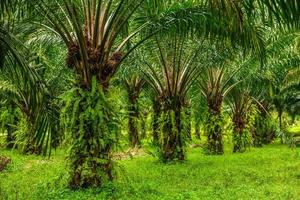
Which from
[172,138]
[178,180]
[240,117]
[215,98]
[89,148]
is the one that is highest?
[215,98]

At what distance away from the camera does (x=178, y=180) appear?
13.1m

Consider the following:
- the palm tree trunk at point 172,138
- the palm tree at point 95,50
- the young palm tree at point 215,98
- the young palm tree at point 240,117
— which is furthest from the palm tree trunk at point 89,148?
the young palm tree at point 240,117

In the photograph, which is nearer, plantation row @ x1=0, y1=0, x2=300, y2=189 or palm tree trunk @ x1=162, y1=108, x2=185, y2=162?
plantation row @ x1=0, y1=0, x2=300, y2=189

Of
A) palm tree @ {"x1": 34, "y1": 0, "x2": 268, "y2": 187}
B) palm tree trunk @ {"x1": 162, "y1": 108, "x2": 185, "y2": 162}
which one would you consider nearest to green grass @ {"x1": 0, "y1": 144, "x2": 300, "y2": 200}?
palm tree trunk @ {"x1": 162, "y1": 108, "x2": 185, "y2": 162}

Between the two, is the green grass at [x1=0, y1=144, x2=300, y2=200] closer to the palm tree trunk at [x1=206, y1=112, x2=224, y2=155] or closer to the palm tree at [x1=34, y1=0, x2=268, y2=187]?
the palm tree at [x1=34, y1=0, x2=268, y2=187]

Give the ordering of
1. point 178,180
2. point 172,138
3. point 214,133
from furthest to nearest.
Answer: point 214,133 → point 172,138 → point 178,180

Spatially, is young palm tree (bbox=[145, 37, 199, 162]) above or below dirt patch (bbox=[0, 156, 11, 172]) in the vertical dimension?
above

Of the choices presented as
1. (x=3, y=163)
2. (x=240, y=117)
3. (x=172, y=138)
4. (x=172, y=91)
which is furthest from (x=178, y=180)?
(x=240, y=117)

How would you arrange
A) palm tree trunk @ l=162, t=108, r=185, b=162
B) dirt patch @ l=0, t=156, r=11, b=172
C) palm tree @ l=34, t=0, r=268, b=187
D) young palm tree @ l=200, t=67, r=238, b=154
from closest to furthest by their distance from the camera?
palm tree @ l=34, t=0, r=268, b=187 → dirt patch @ l=0, t=156, r=11, b=172 → palm tree trunk @ l=162, t=108, r=185, b=162 → young palm tree @ l=200, t=67, r=238, b=154

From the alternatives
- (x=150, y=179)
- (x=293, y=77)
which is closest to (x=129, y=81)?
(x=293, y=77)

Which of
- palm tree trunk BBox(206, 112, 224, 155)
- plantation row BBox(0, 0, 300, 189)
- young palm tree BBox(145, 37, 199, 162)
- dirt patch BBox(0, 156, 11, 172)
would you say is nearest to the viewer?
plantation row BBox(0, 0, 300, 189)

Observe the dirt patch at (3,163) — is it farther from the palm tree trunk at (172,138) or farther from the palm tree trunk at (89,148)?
the palm tree trunk at (89,148)

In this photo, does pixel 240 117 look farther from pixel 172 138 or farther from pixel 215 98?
pixel 172 138

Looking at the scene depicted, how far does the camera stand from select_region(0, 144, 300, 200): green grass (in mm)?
10562
